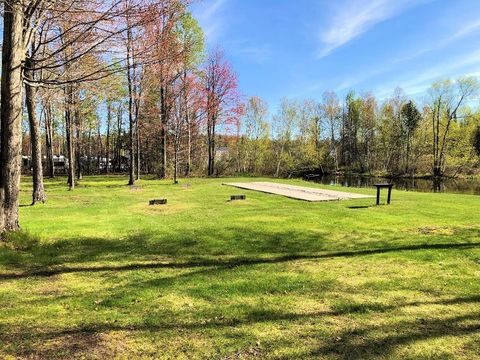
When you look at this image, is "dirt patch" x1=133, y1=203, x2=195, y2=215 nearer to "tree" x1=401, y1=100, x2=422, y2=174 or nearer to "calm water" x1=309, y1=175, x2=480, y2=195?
"calm water" x1=309, y1=175, x2=480, y2=195

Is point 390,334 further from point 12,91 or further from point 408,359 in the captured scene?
point 12,91

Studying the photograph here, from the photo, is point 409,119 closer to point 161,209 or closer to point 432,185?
point 432,185

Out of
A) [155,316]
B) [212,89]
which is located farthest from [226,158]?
[155,316]

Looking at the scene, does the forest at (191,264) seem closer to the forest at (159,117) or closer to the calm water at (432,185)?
the forest at (159,117)

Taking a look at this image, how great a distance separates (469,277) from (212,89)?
31247 mm

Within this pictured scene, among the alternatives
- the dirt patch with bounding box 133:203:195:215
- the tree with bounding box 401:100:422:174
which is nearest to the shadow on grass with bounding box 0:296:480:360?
the dirt patch with bounding box 133:203:195:215

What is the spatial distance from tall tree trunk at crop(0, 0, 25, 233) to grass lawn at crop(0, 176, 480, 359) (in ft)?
1.90

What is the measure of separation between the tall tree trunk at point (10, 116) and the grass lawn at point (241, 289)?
0.58 metres

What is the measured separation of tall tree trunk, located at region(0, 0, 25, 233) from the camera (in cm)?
601

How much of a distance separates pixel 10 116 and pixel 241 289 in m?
4.65

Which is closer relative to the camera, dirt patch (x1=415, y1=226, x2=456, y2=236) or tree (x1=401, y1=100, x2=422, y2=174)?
dirt patch (x1=415, y1=226, x2=456, y2=236)

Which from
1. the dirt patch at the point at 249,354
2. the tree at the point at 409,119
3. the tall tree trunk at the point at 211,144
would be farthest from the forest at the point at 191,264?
the tree at the point at 409,119

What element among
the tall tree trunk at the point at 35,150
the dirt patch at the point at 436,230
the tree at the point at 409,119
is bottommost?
the dirt patch at the point at 436,230

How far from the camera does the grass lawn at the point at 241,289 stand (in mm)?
3184
